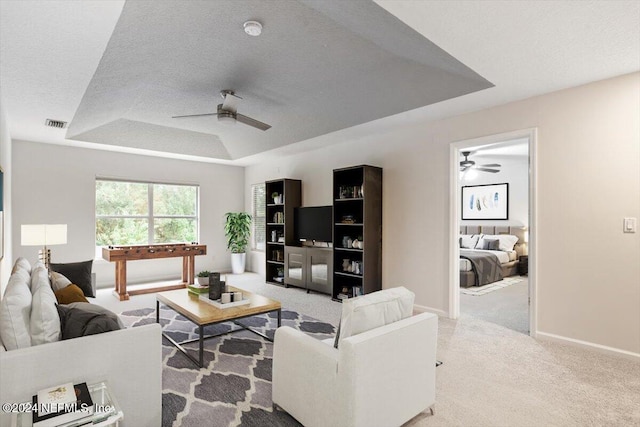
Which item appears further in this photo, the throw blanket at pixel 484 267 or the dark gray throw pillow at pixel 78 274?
the throw blanket at pixel 484 267

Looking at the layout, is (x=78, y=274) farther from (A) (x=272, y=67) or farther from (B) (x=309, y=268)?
(A) (x=272, y=67)

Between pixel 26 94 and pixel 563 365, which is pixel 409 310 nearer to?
pixel 563 365

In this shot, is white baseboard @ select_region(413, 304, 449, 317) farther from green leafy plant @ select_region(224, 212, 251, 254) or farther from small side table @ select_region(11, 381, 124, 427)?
green leafy plant @ select_region(224, 212, 251, 254)

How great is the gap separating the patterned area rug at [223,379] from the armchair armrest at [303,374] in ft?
0.59

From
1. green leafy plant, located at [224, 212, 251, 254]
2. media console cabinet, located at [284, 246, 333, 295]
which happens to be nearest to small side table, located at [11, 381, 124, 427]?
media console cabinet, located at [284, 246, 333, 295]

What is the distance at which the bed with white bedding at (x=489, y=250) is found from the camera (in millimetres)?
6117

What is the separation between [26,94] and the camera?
3494 mm

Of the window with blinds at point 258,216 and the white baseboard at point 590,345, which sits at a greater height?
the window with blinds at point 258,216

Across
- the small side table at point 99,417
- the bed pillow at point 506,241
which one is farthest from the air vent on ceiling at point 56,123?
the bed pillow at point 506,241

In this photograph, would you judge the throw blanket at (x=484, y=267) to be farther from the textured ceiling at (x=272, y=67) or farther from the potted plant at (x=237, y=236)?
the potted plant at (x=237, y=236)

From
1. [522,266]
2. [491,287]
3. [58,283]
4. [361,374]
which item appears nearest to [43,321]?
[58,283]

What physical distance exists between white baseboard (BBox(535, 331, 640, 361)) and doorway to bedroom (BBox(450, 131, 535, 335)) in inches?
5.0

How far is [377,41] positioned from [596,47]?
1643mm

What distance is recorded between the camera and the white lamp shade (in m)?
3.78
